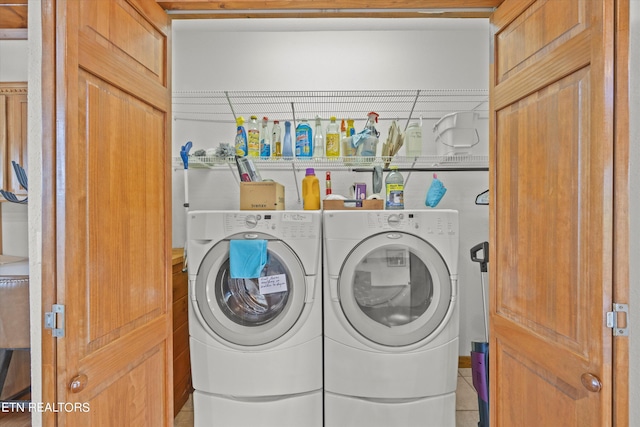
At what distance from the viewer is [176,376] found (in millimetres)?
2051

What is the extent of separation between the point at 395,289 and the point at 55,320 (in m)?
1.40

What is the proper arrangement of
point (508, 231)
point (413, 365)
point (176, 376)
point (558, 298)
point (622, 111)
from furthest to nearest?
point (176, 376) → point (413, 365) → point (508, 231) → point (558, 298) → point (622, 111)

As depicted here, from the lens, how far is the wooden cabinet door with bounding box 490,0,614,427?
827mm

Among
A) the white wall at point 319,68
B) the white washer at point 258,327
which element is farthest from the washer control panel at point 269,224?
the white wall at point 319,68

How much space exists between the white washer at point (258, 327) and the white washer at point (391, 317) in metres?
0.10

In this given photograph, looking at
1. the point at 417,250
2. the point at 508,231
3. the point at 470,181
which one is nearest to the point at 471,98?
the point at 470,181

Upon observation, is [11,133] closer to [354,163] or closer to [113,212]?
→ [113,212]

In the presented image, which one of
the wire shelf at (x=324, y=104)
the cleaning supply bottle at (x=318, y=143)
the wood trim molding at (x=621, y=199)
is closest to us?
the wood trim molding at (x=621, y=199)

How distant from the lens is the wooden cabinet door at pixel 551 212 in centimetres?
83

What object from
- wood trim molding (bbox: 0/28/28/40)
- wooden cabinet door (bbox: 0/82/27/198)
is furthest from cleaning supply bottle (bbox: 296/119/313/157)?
wooden cabinet door (bbox: 0/82/27/198)

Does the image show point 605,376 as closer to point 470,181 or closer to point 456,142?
point 456,142

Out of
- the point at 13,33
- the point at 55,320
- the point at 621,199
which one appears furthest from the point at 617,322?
the point at 13,33

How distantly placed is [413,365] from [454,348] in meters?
0.22

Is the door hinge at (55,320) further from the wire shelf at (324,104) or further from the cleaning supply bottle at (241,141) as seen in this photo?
the wire shelf at (324,104)
